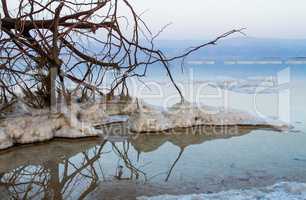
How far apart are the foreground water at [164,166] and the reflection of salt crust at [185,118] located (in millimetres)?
178

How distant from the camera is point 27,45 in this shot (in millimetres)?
4770

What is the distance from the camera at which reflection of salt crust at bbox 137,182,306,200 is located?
2877mm

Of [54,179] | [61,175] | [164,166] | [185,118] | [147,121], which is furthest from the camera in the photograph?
[185,118]

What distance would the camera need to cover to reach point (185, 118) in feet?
17.8

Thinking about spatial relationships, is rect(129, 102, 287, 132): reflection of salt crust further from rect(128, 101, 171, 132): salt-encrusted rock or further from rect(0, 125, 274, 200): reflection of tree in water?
rect(0, 125, 274, 200): reflection of tree in water

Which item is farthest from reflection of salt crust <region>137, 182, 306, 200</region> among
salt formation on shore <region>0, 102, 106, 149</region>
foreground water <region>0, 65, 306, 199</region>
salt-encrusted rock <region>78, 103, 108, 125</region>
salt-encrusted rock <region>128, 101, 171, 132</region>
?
salt-encrusted rock <region>78, 103, 108, 125</region>

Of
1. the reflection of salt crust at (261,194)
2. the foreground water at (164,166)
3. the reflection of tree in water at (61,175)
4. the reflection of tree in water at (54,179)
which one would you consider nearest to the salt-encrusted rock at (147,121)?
the foreground water at (164,166)

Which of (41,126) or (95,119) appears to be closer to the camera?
(41,126)

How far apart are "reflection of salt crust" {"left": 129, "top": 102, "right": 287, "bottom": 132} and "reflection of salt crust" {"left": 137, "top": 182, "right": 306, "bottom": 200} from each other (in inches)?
86.3

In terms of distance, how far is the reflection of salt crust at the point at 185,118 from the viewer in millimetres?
5145

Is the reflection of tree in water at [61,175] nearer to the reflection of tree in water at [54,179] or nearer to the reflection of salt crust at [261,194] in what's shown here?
the reflection of tree in water at [54,179]

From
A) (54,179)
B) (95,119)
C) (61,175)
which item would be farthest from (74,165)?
(95,119)

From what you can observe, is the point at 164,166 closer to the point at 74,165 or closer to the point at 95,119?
the point at 74,165

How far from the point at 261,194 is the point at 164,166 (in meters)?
1.08
